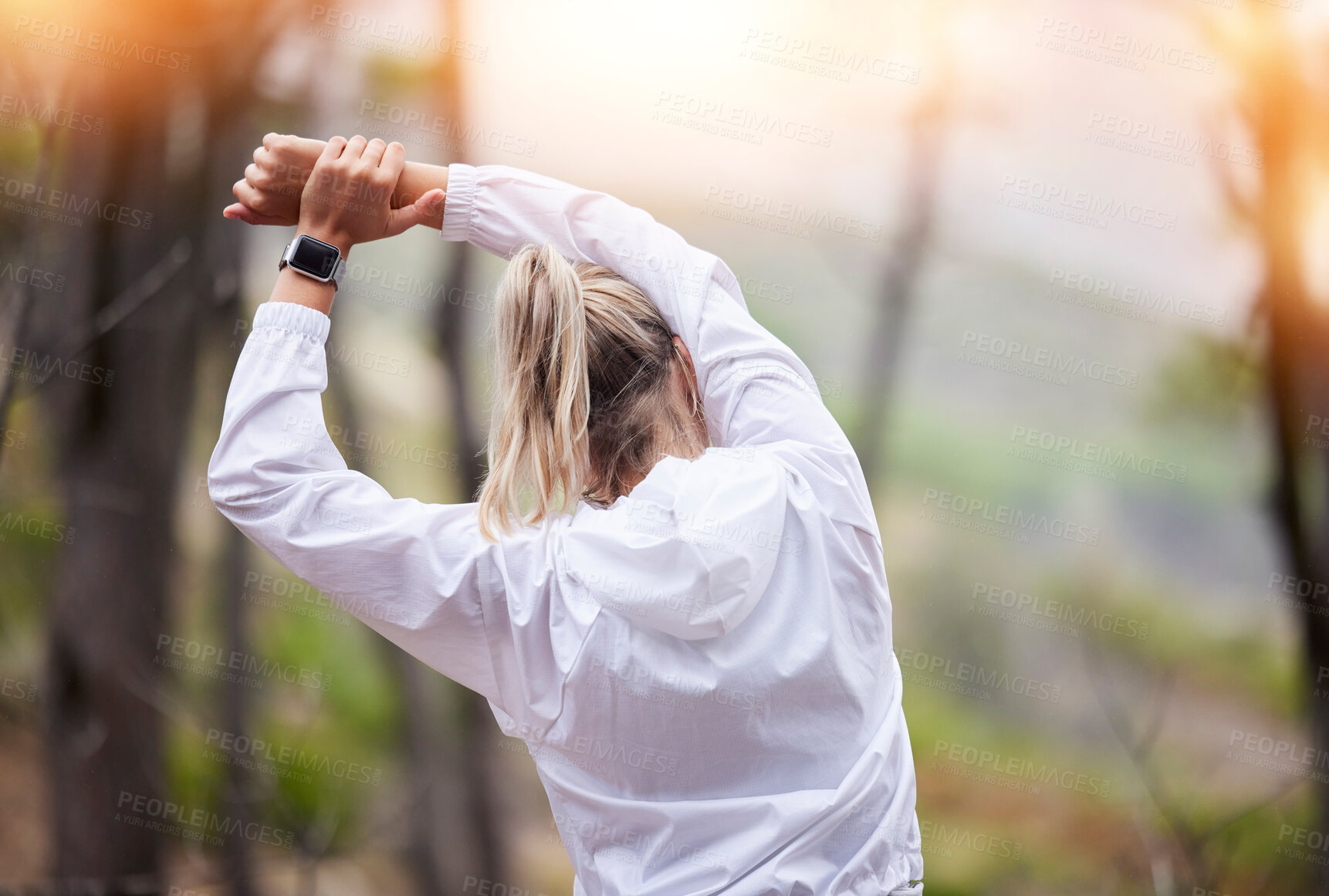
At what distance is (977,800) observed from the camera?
72.5 inches

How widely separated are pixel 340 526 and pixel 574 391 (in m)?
0.24

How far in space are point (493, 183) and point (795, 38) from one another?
1.04 metres

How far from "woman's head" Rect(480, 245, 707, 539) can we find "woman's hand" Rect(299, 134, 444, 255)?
18 centimetres

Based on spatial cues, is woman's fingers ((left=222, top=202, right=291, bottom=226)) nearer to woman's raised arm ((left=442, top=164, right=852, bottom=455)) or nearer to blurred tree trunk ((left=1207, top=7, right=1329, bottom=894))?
woman's raised arm ((left=442, top=164, right=852, bottom=455))

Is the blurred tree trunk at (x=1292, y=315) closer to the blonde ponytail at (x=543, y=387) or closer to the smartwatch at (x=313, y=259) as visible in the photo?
the blonde ponytail at (x=543, y=387)

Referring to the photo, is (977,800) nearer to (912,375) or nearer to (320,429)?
(912,375)

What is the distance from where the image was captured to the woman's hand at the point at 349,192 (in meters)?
0.92

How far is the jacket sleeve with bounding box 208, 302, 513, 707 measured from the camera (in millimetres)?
777

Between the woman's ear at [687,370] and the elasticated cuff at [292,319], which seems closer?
the elasticated cuff at [292,319]

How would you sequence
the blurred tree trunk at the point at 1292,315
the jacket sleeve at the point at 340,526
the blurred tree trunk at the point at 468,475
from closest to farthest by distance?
the jacket sleeve at the point at 340,526
the blurred tree trunk at the point at 1292,315
the blurred tree trunk at the point at 468,475

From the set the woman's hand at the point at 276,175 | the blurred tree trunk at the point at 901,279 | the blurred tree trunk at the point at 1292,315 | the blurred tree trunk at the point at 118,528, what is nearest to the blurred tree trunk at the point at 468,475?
the blurred tree trunk at the point at 118,528

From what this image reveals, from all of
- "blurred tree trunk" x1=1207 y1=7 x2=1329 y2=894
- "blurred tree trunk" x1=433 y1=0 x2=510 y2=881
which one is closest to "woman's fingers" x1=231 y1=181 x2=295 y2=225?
"blurred tree trunk" x1=433 y1=0 x2=510 y2=881

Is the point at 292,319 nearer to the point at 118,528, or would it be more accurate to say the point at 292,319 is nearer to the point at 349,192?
the point at 349,192

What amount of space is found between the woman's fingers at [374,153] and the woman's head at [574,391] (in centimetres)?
20
